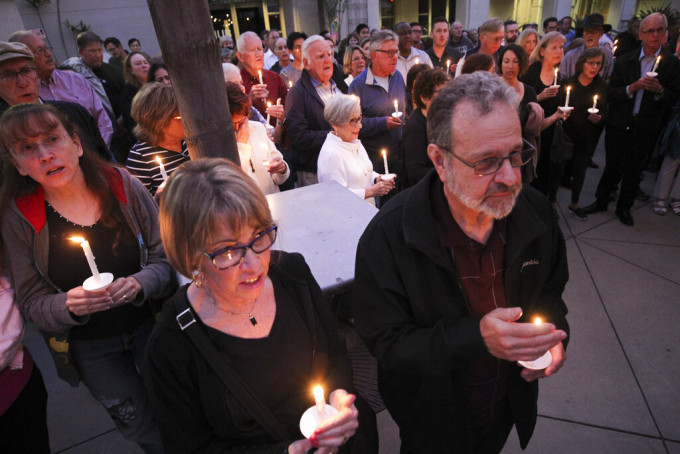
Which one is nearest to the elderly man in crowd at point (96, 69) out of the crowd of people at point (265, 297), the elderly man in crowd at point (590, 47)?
the crowd of people at point (265, 297)

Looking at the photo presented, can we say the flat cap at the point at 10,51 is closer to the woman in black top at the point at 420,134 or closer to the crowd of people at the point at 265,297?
the crowd of people at the point at 265,297

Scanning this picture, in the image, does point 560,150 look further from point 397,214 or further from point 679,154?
point 397,214

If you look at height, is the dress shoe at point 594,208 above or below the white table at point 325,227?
below

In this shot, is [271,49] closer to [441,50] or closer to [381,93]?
[441,50]

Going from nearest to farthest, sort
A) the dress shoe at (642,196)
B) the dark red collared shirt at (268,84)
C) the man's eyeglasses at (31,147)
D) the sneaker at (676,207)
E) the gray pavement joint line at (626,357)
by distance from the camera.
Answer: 1. the man's eyeglasses at (31,147)
2. the gray pavement joint line at (626,357)
3. the sneaker at (676,207)
4. the dark red collared shirt at (268,84)
5. the dress shoe at (642,196)

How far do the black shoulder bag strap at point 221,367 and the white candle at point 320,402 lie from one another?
0.81 feet

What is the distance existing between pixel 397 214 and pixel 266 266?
0.57 metres

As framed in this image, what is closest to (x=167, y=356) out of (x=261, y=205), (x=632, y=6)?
(x=261, y=205)

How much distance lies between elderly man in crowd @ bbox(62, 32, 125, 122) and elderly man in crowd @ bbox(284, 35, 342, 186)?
2581 millimetres

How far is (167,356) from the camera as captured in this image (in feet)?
4.36

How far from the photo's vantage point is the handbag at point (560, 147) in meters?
4.66

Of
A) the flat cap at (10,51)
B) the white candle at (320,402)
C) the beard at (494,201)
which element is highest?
the flat cap at (10,51)

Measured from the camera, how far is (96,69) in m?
6.00

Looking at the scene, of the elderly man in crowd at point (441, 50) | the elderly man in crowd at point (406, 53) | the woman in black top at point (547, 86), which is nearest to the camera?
the woman in black top at point (547, 86)
